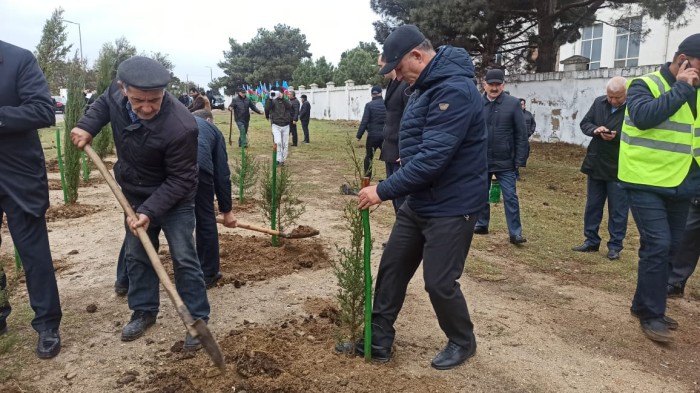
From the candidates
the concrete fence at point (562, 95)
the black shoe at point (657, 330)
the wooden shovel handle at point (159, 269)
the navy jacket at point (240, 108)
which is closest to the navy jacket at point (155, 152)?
the wooden shovel handle at point (159, 269)

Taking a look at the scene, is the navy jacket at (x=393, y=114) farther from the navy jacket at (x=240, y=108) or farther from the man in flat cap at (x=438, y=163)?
the navy jacket at (x=240, y=108)

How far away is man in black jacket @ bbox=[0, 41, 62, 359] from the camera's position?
3.03 meters

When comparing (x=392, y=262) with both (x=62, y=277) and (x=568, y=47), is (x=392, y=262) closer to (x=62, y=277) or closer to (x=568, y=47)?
(x=62, y=277)

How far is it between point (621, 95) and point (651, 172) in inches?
82.3

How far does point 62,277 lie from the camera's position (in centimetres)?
469

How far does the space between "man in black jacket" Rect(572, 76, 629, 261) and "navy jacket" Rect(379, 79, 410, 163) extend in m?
1.97

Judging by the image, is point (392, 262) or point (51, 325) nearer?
point (392, 262)

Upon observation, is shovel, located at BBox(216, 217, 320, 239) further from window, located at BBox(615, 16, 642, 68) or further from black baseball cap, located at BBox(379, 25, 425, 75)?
window, located at BBox(615, 16, 642, 68)

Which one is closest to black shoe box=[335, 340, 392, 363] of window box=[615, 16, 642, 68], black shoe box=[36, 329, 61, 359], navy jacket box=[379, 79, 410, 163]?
black shoe box=[36, 329, 61, 359]

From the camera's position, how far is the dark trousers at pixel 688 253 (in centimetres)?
450

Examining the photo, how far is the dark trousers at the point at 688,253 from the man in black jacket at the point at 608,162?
95 cm

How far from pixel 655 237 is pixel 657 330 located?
642 mm

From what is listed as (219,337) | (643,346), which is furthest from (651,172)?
(219,337)

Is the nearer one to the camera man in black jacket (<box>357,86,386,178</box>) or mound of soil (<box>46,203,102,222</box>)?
mound of soil (<box>46,203,102,222</box>)
